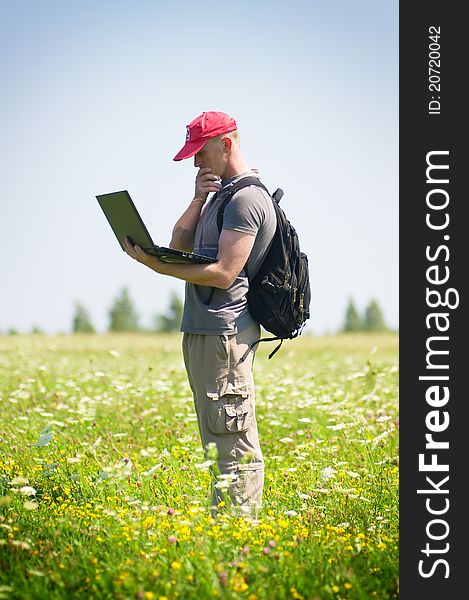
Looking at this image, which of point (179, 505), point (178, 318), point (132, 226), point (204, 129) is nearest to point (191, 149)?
point (204, 129)

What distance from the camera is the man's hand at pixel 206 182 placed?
19.2 feet

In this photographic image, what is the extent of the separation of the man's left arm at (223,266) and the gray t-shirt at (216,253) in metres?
0.07

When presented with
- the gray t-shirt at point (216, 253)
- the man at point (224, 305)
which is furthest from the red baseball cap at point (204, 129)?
the gray t-shirt at point (216, 253)

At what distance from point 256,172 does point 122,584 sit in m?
2.80

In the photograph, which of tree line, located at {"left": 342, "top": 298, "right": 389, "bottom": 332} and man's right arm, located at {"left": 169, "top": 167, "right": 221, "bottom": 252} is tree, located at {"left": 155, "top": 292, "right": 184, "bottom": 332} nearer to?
tree line, located at {"left": 342, "top": 298, "right": 389, "bottom": 332}

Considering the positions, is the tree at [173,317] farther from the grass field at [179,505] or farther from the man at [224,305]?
the man at [224,305]

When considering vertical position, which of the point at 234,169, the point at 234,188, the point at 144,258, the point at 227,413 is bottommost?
the point at 227,413

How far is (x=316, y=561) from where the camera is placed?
15.9 feet

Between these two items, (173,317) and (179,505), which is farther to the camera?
(173,317)

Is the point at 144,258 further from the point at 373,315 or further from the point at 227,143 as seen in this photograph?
the point at 373,315

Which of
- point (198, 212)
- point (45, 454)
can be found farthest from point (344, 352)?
point (198, 212)

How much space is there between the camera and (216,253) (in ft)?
19.0

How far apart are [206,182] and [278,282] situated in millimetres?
804

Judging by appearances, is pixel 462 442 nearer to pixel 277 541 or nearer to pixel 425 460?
pixel 425 460
